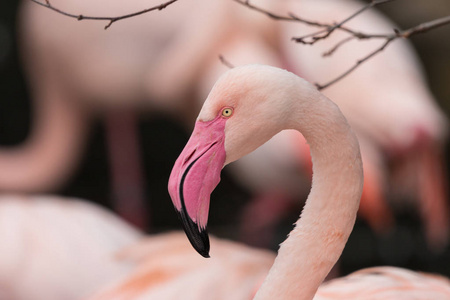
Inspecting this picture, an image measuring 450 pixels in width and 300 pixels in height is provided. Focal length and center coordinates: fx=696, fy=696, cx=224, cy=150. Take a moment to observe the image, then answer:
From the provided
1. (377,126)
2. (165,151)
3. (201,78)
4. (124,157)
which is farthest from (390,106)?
(165,151)

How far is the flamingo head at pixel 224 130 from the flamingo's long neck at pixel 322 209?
59 millimetres

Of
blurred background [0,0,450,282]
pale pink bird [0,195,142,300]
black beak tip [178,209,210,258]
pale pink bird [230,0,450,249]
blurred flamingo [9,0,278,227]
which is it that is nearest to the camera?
black beak tip [178,209,210,258]

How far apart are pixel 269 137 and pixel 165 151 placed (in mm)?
4588

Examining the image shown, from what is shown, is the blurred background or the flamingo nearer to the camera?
the flamingo

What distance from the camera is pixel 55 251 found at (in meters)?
2.60

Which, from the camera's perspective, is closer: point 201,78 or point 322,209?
point 322,209

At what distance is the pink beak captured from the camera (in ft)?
3.66

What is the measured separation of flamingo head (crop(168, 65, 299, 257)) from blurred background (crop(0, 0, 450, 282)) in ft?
9.70

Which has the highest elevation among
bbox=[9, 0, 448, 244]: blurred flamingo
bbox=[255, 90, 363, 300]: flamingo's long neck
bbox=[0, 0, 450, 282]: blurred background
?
bbox=[255, 90, 363, 300]: flamingo's long neck

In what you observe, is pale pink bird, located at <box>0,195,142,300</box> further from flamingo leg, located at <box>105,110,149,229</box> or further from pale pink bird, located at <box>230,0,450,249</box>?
flamingo leg, located at <box>105,110,149,229</box>

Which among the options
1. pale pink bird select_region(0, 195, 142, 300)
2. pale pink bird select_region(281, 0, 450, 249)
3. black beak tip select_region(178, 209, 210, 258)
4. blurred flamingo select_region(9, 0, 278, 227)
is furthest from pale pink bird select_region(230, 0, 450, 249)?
black beak tip select_region(178, 209, 210, 258)

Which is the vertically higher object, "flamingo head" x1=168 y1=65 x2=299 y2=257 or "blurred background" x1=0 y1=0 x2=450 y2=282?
"flamingo head" x1=168 y1=65 x2=299 y2=257

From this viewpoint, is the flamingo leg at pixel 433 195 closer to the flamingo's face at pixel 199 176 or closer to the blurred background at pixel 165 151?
the blurred background at pixel 165 151

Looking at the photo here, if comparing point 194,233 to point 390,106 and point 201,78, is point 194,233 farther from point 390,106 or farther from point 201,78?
point 201,78
